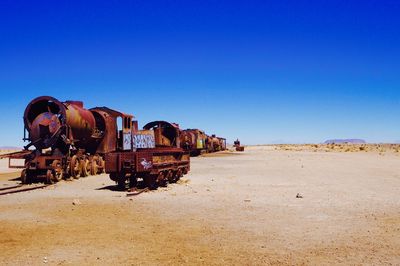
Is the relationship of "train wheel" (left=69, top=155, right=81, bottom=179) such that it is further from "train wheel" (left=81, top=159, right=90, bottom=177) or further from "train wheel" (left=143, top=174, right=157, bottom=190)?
"train wheel" (left=143, top=174, right=157, bottom=190)

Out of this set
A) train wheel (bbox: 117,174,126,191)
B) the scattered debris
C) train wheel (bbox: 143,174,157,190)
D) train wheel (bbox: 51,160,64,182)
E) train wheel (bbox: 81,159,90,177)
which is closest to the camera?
the scattered debris

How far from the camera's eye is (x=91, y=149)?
25.9 metres

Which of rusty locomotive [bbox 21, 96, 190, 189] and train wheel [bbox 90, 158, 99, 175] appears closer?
rusty locomotive [bbox 21, 96, 190, 189]

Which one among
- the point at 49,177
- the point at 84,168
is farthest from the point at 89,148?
the point at 49,177

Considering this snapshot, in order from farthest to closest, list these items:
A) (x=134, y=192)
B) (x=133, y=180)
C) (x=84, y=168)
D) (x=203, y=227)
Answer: (x=84, y=168), (x=133, y=180), (x=134, y=192), (x=203, y=227)

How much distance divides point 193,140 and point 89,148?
25643mm

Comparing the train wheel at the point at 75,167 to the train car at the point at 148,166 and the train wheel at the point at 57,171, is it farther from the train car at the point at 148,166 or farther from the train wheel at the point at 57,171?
the train car at the point at 148,166

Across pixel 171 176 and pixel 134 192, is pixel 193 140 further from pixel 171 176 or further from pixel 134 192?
pixel 134 192

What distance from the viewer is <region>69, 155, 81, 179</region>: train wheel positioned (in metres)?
22.1

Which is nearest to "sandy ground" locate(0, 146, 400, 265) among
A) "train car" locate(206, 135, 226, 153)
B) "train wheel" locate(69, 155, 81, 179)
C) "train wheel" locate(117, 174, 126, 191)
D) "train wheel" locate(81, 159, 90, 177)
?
"train wheel" locate(117, 174, 126, 191)

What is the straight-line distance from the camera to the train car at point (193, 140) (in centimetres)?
4884

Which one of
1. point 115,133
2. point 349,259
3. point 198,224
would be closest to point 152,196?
point 198,224

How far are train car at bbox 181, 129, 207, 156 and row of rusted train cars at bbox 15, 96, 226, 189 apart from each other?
19266 millimetres

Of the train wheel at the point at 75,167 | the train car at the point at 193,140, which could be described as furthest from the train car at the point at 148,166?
the train car at the point at 193,140
